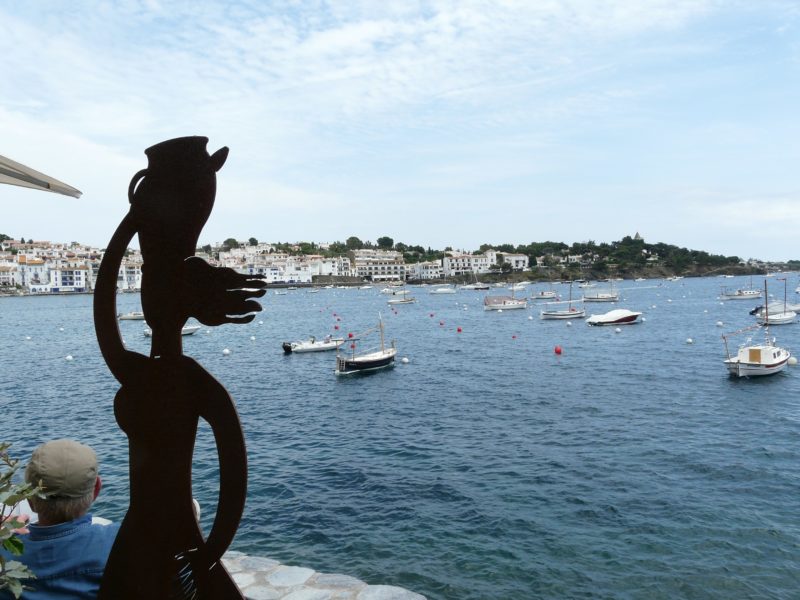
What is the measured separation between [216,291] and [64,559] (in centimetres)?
147

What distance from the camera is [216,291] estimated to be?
3301 mm

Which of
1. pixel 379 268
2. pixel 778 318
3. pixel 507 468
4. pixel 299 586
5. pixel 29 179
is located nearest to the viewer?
pixel 29 179

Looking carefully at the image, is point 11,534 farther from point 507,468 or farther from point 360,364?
point 360,364

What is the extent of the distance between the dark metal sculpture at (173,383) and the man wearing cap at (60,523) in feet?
1.55

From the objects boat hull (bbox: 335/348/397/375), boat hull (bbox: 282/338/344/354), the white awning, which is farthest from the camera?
boat hull (bbox: 282/338/344/354)

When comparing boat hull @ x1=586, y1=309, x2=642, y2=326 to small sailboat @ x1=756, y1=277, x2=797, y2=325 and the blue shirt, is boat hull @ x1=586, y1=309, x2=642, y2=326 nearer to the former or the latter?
small sailboat @ x1=756, y1=277, x2=797, y2=325

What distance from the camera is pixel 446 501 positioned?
492 inches

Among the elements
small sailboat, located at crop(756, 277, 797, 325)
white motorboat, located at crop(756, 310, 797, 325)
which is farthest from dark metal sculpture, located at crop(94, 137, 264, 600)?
white motorboat, located at crop(756, 310, 797, 325)

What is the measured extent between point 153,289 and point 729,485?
1399cm

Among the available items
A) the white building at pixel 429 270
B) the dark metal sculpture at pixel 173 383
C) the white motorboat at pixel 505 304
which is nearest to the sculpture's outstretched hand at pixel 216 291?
the dark metal sculpture at pixel 173 383

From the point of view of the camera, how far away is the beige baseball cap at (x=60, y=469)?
269 cm

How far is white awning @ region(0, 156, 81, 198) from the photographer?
4684 mm

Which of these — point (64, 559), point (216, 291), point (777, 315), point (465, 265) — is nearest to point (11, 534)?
point (64, 559)

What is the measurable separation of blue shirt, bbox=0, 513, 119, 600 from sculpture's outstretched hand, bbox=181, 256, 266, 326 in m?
1.17
